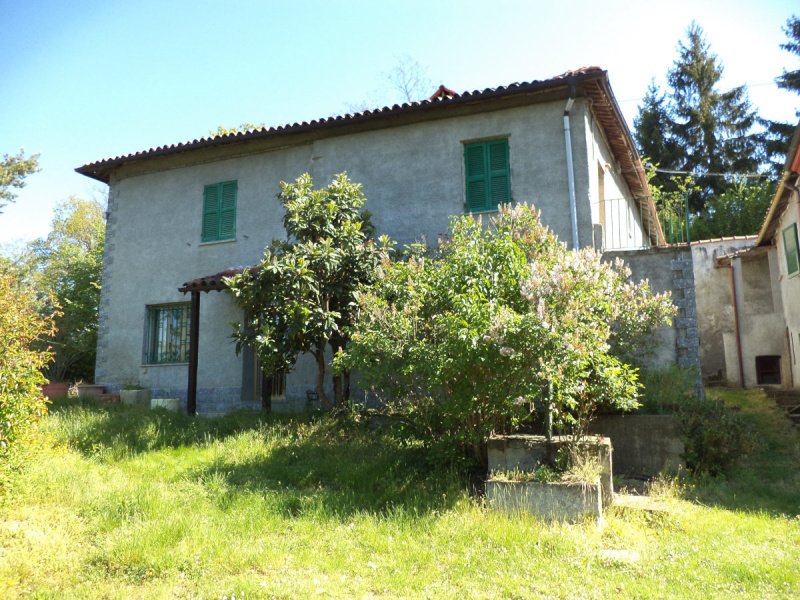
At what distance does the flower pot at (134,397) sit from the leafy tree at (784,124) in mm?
25695

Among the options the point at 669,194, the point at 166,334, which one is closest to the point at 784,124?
the point at 669,194

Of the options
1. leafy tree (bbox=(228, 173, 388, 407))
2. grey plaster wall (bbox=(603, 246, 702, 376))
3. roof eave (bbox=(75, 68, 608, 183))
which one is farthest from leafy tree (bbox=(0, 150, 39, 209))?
grey plaster wall (bbox=(603, 246, 702, 376))

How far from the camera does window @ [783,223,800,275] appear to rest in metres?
12.5

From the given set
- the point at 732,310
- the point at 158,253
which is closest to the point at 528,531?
the point at 158,253

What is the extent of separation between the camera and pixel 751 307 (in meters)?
15.6

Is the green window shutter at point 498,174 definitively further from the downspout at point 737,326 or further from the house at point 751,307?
the downspout at point 737,326

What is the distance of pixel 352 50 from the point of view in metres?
10.6

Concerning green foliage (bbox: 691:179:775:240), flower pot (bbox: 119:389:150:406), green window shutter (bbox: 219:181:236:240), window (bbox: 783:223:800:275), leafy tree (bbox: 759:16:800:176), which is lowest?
flower pot (bbox: 119:389:150:406)

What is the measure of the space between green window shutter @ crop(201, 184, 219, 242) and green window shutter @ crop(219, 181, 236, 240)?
129 millimetres

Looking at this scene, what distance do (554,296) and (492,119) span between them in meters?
5.40

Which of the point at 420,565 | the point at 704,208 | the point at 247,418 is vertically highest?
the point at 704,208

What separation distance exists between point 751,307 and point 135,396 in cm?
1504

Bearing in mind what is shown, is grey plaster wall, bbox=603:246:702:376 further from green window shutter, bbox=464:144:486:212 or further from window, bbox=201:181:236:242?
window, bbox=201:181:236:242

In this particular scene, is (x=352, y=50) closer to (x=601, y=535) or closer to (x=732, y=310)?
(x=601, y=535)
